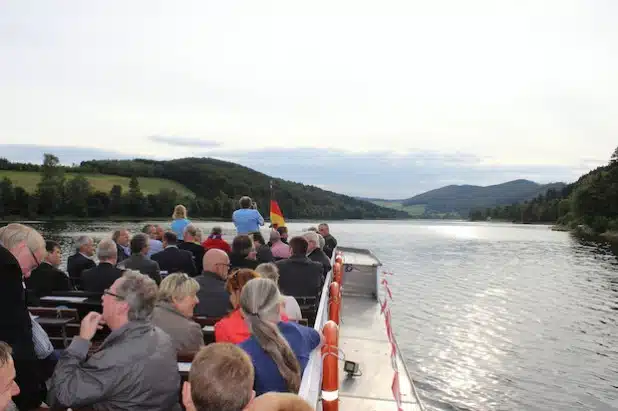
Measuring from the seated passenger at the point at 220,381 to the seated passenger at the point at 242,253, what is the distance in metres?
5.36

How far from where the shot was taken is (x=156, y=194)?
385 ft

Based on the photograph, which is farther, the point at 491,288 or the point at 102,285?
the point at 491,288

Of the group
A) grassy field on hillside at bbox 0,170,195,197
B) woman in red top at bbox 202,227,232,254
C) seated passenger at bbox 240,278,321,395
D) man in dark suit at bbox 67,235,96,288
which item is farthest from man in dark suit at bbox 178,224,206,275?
grassy field on hillside at bbox 0,170,195,197

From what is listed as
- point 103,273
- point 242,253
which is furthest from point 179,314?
point 242,253

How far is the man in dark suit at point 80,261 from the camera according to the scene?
839 centimetres

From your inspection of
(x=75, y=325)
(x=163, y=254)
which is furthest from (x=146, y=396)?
(x=163, y=254)

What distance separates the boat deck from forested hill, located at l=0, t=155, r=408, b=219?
97779 mm

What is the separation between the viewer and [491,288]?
97.5 ft

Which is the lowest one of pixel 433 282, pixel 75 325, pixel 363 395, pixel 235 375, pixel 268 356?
pixel 433 282

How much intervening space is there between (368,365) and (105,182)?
126 meters

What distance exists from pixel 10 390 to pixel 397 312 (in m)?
20.0

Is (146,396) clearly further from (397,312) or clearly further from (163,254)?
(397,312)

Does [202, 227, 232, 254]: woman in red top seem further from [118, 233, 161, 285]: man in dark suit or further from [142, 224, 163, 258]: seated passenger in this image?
[118, 233, 161, 285]: man in dark suit

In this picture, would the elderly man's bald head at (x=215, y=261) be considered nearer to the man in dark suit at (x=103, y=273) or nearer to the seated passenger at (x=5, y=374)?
the man in dark suit at (x=103, y=273)
